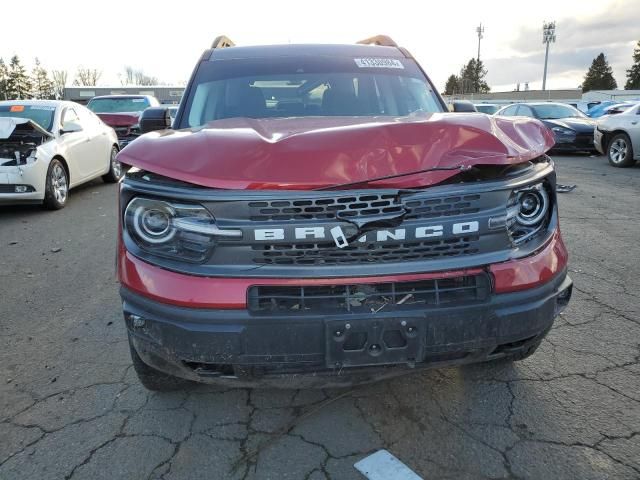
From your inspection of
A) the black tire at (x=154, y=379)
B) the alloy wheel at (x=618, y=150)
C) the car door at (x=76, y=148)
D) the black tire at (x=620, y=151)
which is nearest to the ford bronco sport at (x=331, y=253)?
the black tire at (x=154, y=379)

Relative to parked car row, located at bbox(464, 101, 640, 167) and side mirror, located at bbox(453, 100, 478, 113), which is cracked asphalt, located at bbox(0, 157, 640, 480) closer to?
side mirror, located at bbox(453, 100, 478, 113)

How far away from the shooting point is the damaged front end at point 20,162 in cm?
668

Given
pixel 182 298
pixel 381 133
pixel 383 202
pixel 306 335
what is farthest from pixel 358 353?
pixel 381 133

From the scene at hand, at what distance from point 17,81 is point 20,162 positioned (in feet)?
255

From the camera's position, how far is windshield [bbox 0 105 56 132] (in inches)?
303

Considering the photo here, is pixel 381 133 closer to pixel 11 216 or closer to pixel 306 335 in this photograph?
pixel 306 335

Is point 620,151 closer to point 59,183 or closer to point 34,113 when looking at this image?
point 59,183

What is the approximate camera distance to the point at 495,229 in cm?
201

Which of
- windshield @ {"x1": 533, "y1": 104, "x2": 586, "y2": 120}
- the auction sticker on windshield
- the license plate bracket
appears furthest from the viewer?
windshield @ {"x1": 533, "y1": 104, "x2": 586, "y2": 120}

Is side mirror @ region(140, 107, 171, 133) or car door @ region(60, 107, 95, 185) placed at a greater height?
side mirror @ region(140, 107, 171, 133)

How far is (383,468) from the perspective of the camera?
6.82 ft

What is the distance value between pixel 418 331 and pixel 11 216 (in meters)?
7.06

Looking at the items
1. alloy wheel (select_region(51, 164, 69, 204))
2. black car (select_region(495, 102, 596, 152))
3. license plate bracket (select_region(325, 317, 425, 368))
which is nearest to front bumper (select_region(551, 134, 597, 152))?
black car (select_region(495, 102, 596, 152))

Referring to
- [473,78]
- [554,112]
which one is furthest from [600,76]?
[554,112]
